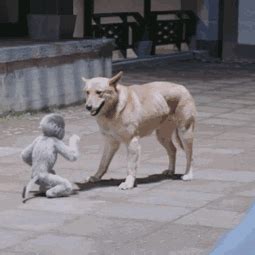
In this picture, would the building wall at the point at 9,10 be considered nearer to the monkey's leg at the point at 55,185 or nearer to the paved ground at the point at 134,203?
the paved ground at the point at 134,203

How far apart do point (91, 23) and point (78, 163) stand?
10.6m

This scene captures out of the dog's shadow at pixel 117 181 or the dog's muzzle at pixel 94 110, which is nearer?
the dog's muzzle at pixel 94 110

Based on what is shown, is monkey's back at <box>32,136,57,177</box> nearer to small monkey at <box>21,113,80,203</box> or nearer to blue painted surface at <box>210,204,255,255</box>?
small monkey at <box>21,113,80,203</box>

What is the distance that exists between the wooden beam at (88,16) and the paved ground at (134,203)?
7564 mm

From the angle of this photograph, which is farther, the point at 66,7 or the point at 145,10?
the point at 145,10

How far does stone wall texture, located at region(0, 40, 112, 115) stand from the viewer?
12.3 meters

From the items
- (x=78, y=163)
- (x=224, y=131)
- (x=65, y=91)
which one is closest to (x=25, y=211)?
(x=78, y=163)

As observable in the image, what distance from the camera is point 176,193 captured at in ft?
25.2

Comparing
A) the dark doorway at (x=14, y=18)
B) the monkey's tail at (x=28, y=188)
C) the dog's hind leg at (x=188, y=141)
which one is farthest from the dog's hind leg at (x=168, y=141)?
the dark doorway at (x=14, y=18)

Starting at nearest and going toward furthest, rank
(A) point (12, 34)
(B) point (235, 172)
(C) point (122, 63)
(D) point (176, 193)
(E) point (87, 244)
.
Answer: (E) point (87, 244) < (D) point (176, 193) < (B) point (235, 172) < (A) point (12, 34) < (C) point (122, 63)

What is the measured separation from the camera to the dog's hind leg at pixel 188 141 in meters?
8.20

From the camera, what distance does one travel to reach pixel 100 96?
24.8ft

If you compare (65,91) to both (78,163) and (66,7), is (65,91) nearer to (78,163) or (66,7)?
(66,7)

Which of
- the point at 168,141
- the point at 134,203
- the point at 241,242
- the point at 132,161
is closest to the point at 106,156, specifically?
the point at 132,161
